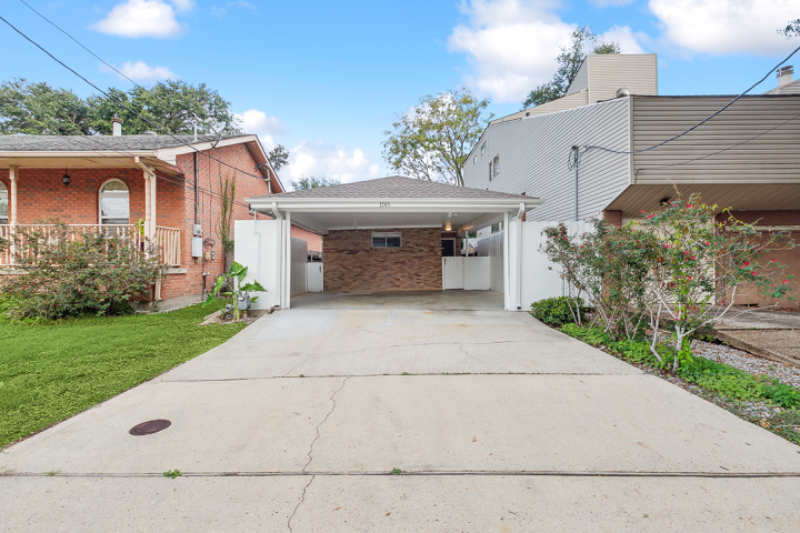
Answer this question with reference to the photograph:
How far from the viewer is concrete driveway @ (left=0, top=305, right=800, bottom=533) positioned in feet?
6.66

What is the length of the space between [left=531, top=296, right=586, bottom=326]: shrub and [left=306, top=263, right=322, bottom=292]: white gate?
8984 millimetres

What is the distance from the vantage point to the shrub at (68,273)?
7934mm

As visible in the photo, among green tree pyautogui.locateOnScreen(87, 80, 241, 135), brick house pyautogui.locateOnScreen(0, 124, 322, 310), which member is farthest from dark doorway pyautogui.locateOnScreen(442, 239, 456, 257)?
green tree pyautogui.locateOnScreen(87, 80, 241, 135)

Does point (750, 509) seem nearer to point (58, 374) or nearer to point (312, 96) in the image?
point (58, 374)

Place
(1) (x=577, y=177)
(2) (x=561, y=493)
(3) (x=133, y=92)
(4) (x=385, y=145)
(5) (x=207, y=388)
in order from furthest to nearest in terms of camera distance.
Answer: (4) (x=385, y=145), (3) (x=133, y=92), (1) (x=577, y=177), (5) (x=207, y=388), (2) (x=561, y=493)

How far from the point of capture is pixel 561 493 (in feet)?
7.25

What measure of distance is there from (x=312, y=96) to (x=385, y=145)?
11.2 metres

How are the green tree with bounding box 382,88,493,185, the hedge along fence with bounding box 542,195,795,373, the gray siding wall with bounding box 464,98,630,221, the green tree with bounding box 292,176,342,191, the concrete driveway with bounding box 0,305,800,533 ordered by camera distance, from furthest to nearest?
the green tree with bounding box 292,176,342,191 < the green tree with bounding box 382,88,493,185 < the gray siding wall with bounding box 464,98,630,221 < the hedge along fence with bounding box 542,195,795,373 < the concrete driveway with bounding box 0,305,800,533

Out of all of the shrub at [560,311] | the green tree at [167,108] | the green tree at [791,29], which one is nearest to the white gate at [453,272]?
the shrub at [560,311]

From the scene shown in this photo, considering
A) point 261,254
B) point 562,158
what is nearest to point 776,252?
point 562,158

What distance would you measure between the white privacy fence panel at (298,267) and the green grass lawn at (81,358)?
173 inches

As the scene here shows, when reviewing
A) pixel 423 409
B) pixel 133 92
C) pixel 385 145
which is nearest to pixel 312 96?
pixel 385 145

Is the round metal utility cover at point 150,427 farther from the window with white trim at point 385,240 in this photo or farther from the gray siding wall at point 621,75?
the gray siding wall at point 621,75

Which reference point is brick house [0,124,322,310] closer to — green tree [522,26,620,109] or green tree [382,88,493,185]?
green tree [382,88,493,185]
